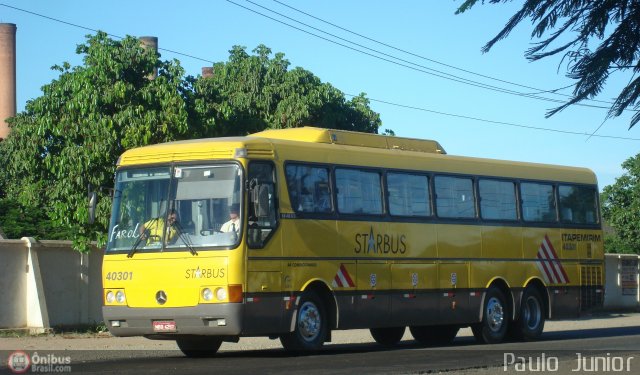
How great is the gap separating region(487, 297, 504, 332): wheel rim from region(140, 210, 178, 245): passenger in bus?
23.9 ft

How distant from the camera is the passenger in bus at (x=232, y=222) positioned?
14.6 metres

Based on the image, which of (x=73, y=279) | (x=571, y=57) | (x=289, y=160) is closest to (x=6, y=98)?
(x=73, y=279)

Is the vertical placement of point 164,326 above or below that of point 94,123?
below

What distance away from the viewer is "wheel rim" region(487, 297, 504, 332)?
1966 centimetres

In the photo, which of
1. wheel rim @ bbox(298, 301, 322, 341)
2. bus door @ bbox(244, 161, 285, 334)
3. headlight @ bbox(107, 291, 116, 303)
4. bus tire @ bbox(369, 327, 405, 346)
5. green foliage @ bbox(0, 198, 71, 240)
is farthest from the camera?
green foliage @ bbox(0, 198, 71, 240)

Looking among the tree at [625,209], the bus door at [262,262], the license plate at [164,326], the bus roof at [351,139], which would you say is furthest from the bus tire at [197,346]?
the tree at [625,209]

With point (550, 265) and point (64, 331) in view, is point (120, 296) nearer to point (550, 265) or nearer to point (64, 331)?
point (64, 331)

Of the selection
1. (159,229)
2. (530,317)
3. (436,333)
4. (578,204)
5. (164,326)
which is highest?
(578,204)

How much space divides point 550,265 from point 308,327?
7462 millimetres

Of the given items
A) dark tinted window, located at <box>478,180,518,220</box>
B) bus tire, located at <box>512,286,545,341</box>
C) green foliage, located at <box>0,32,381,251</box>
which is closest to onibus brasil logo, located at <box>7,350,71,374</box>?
green foliage, located at <box>0,32,381,251</box>

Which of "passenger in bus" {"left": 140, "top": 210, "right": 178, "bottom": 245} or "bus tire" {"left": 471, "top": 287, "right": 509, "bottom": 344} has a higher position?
"passenger in bus" {"left": 140, "top": 210, "right": 178, "bottom": 245}

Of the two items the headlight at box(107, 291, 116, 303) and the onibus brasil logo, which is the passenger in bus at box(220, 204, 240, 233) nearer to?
the headlight at box(107, 291, 116, 303)

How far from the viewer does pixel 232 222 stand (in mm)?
14688

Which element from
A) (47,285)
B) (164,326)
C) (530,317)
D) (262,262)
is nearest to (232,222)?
(262,262)
